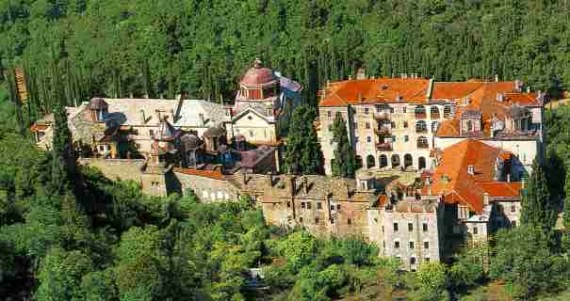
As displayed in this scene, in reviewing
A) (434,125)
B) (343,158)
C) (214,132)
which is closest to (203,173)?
(214,132)

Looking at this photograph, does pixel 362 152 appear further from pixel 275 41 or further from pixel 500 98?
pixel 275 41

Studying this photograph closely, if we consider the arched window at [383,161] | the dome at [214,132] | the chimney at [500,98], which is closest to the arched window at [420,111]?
the arched window at [383,161]

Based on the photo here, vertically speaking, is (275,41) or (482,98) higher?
(275,41)

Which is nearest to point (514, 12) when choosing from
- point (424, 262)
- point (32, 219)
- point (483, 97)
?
point (483, 97)

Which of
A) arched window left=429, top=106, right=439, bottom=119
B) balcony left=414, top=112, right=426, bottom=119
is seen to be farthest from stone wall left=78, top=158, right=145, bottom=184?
arched window left=429, top=106, right=439, bottom=119

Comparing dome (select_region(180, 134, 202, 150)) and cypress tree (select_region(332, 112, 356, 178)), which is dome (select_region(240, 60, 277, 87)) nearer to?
dome (select_region(180, 134, 202, 150))
